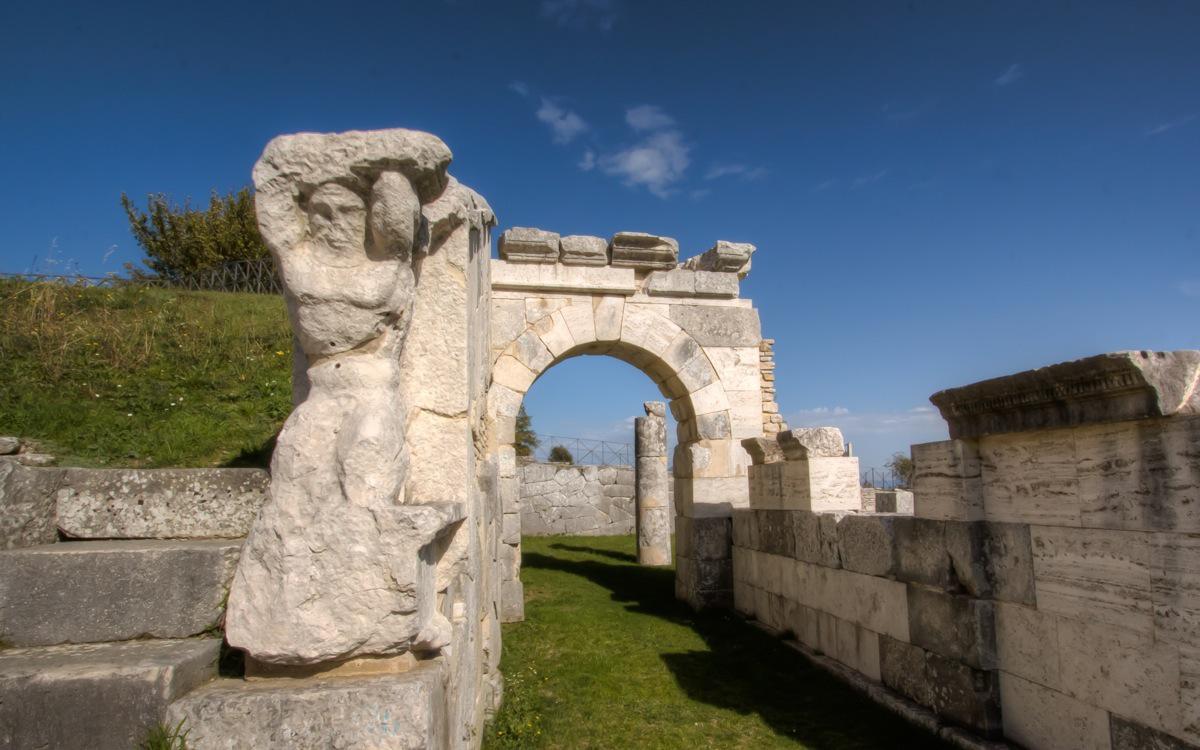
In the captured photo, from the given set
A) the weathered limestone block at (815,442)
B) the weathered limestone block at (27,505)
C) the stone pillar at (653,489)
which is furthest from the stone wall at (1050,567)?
the stone pillar at (653,489)

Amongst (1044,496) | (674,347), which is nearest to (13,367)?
(1044,496)

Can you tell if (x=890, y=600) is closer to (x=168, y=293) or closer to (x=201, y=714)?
(x=201, y=714)

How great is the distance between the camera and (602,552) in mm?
12852

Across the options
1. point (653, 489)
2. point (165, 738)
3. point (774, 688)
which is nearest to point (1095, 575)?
point (774, 688)

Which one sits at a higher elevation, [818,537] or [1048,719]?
[818,537]

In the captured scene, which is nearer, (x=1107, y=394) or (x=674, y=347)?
(x=1107, y=394)

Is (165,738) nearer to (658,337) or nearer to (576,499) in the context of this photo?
(658,337)

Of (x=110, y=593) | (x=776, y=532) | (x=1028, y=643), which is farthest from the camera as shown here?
(x=776, y=532)

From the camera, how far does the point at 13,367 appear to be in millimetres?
3914

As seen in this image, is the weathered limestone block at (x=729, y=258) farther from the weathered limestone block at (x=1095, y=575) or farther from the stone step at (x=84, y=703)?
the stone step at (x=84, y=703)

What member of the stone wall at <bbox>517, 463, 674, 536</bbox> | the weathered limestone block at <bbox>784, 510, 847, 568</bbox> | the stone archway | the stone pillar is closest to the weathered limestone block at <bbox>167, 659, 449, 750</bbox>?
the weathered limestone block at <bbox>784, 510, 847, 568</bbox>

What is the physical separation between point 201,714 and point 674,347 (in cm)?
660

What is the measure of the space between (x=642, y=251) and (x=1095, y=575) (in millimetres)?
5674

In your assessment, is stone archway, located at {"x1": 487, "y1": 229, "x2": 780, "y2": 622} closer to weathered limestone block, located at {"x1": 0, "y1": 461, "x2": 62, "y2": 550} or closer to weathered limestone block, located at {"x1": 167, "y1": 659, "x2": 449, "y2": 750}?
weathered limestone block, located at {"x1": 0, "y1": 461, "x2": 62, "y2": 550}
